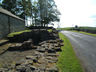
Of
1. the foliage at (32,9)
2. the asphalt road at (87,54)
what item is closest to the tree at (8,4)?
the foliage at (32,9)

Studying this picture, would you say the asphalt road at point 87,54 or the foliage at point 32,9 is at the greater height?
the foliage at point 32,9

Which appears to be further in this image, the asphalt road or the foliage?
the foliage

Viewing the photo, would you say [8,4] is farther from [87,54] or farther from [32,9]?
[87,54]

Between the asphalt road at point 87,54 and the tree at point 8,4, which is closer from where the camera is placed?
the asphalt road at point 87,54

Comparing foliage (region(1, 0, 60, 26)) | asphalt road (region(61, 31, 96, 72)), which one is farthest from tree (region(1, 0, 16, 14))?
asphalt road (region(61, 31, 96, 72))

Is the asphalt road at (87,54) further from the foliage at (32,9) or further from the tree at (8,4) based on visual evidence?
the tree at (8,4)

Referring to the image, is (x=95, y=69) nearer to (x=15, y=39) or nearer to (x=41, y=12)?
(x=15, y=39)

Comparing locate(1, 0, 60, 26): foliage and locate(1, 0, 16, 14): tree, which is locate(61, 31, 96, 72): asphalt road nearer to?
locate(1, 0, 60, 26): foliage

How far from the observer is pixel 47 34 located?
12.4m

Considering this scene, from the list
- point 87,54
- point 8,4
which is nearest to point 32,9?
point 8,4

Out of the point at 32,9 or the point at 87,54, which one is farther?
the point at 32,9

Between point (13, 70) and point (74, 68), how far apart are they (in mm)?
3323

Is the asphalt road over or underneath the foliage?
underneath

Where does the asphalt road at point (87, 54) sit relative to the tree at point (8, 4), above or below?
below
